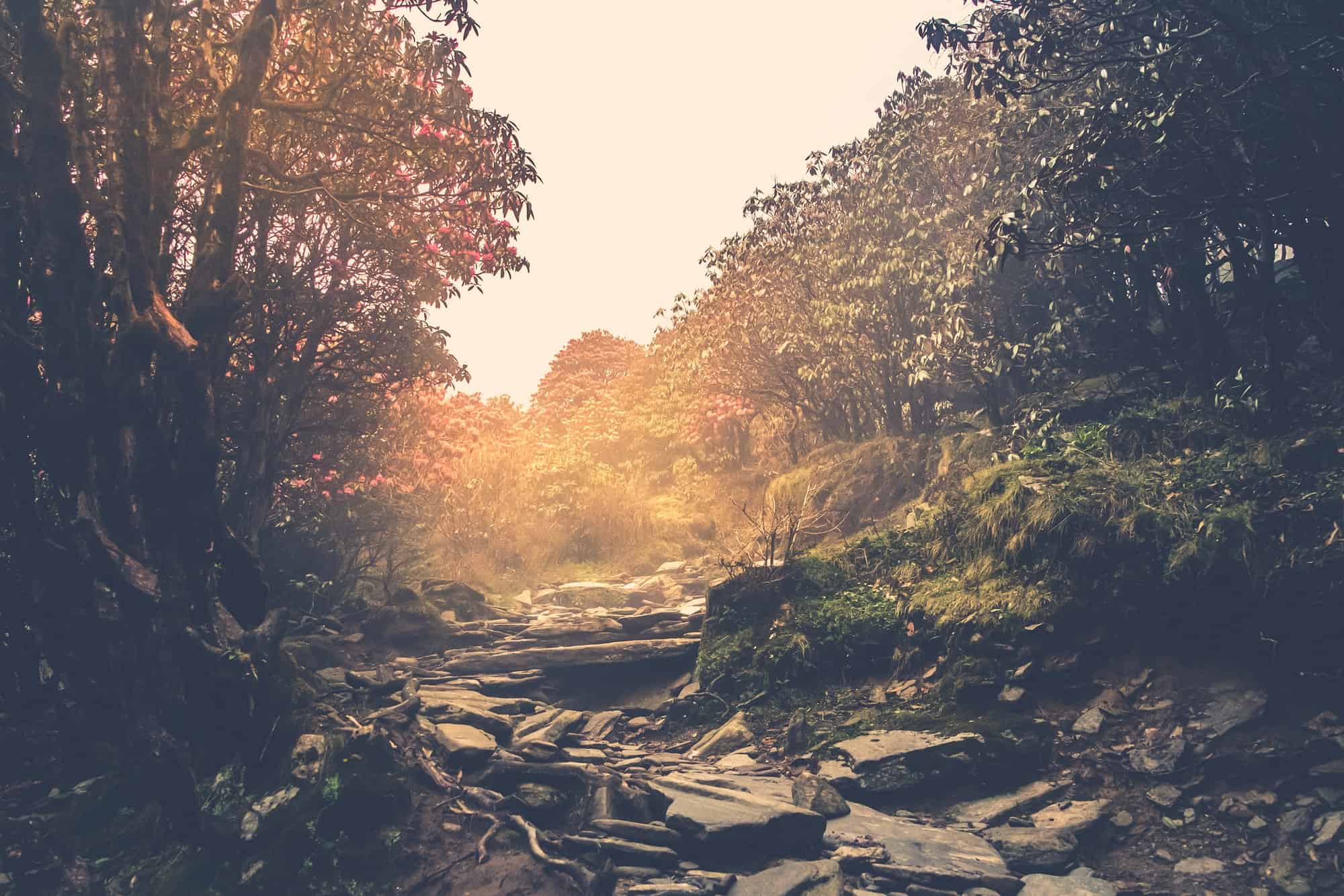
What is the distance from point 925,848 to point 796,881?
94 cm

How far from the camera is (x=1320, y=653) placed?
16.1 ft

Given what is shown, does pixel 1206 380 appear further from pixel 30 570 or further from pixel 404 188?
pixel 30 570

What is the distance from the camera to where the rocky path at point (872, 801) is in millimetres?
4203

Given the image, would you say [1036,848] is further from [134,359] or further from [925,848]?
[134,359]

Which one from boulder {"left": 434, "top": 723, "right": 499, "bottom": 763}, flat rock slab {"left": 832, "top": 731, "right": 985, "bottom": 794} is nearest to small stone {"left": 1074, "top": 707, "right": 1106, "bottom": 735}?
flat rock slab {"left": 832, "top": 731, "right": 985, "bottom": 794}

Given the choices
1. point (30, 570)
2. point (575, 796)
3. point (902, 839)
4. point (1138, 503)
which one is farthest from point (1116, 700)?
point (30, 570)

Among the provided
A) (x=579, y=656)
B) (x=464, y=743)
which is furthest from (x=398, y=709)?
(x=579, y=656)

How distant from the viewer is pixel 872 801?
5.36 metres

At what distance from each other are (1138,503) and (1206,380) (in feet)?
13.1

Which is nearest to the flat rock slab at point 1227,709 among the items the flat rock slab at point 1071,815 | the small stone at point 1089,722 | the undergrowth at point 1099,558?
the undergrowth at point 1099,558

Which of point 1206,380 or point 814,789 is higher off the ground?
point 1206,380

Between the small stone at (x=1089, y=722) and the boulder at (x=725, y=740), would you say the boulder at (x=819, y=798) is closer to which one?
the boulder at (x=725, y=740)

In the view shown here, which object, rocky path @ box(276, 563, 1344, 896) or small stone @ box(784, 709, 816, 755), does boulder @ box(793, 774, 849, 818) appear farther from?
small stone @ box(784, 709, 816, 755)

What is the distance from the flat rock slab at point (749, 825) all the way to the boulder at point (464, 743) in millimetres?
1930
